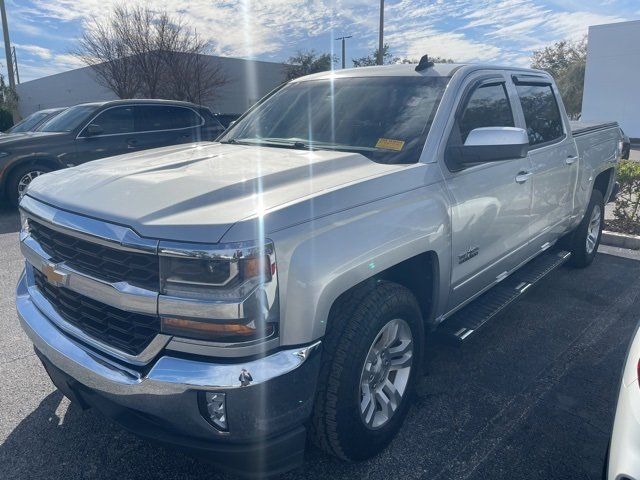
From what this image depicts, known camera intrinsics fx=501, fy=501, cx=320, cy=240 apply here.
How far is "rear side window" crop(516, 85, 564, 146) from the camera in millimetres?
3997

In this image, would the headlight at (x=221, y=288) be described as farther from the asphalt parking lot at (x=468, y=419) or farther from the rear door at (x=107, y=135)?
the rear door at (x=107, y=135)

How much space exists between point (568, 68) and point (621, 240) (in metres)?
34.9

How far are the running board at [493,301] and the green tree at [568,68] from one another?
110 feet

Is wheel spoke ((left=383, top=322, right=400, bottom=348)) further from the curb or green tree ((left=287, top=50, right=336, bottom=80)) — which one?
green tree ((left=287, top=50, right=336, bottom=80))

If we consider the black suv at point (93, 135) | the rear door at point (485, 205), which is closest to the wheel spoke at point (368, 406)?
the rear door at point (485, 205)

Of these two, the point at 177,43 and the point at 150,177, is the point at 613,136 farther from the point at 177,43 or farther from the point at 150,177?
the point at 177,43

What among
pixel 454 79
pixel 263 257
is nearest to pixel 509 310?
pixel 454 79

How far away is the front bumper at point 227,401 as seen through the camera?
6.10 ft

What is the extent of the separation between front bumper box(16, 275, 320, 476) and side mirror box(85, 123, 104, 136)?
746cm

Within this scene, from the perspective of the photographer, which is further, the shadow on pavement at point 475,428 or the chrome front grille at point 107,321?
the shadow on pavement at point 475,428

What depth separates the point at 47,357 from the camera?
2375mm

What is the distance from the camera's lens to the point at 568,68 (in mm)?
36062

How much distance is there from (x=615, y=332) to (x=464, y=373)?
4.94 ft

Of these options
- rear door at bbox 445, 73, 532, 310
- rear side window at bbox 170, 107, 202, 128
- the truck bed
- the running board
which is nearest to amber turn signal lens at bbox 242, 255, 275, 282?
rear door at bbox 445, 73, 532, 310
